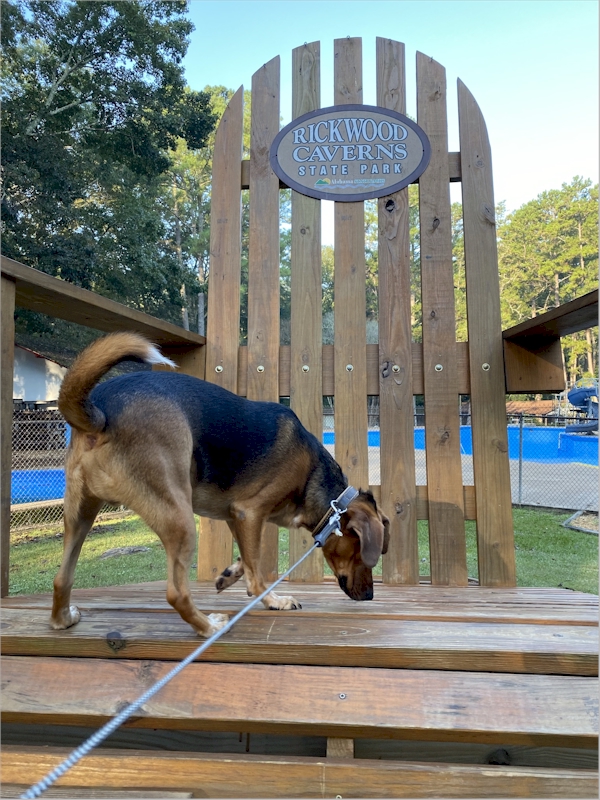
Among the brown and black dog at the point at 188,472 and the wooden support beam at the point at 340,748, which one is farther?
the brown and black dog at the point at 188,472

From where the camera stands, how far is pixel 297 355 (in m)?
3.63

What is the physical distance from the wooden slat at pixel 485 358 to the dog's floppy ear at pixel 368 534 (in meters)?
1.23

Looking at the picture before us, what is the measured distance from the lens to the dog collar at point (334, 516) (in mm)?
2385

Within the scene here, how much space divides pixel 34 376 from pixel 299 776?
26.7 m

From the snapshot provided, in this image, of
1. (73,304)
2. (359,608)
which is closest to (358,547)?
(359,608)

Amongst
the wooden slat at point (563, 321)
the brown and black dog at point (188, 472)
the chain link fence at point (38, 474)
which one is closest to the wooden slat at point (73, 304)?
the brown and black dog at point (188, 472)

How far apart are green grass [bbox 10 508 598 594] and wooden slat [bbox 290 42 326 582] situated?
2.15 m

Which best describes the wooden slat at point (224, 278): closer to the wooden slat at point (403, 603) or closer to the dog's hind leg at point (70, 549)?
the wooden slat at point (403, 603)

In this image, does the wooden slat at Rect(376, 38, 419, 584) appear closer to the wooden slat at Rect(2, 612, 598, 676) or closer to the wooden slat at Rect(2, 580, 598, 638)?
the wooden slat at Rect(2, 580, 598, 638)

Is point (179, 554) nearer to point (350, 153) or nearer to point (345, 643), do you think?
point (345, 643)

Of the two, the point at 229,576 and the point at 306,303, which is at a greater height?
the point at 306,303

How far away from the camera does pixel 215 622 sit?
2092mm

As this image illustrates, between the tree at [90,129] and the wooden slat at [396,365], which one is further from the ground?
the tree at [90,129]

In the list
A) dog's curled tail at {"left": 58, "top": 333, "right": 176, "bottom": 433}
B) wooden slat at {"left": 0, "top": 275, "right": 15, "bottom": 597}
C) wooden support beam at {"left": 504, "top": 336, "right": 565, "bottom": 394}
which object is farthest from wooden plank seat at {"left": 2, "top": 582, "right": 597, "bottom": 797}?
wooden support beam at {"left": 504, "top": 336, "right": 565, "bottom": 394}
